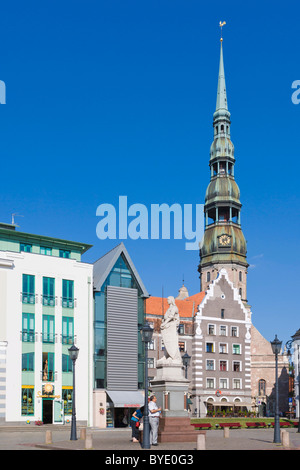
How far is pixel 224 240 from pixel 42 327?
202 feet

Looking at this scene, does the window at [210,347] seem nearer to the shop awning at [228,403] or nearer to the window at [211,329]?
the window at [211,329]

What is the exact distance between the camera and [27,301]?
60.1m

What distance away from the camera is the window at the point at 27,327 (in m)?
59.5

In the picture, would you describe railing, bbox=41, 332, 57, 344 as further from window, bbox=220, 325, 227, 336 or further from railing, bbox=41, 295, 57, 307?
window, bbox=220, 325, 227, 336

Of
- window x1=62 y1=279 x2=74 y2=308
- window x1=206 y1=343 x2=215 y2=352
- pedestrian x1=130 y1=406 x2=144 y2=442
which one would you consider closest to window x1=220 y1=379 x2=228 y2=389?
window x1=206 y1=343 x2=215 y2=352

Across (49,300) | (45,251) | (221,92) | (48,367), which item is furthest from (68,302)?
(221,92)

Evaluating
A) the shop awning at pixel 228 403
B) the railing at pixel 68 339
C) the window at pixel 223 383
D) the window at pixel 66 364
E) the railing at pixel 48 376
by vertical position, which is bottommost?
the shop awning at pixel 228 403

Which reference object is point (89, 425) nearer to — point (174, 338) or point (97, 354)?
point (97, 354)

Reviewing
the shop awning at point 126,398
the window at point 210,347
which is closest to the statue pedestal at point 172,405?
the shop awning at point 126,398

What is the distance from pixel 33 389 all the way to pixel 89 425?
6.57 m

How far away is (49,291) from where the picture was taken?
61812mm

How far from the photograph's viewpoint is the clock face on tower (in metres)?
118
